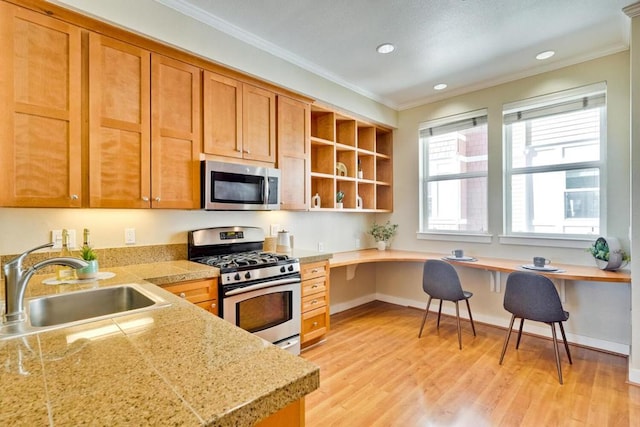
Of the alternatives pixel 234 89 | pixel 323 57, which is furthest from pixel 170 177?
pixel 323 57

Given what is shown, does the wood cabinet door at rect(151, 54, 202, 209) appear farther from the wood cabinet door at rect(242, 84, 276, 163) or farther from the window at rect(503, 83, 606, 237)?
the window at rect(503, 83, 606, 237)

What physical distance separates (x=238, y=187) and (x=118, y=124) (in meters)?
0.97

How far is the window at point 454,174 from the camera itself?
392 centimetres

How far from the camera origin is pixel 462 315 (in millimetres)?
3939

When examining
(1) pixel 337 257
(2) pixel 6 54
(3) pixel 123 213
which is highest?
(2) pixel 6 54

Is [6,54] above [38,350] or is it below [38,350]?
above

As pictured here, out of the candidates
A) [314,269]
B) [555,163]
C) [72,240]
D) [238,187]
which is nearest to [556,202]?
[555,163]

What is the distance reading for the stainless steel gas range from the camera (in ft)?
7.90

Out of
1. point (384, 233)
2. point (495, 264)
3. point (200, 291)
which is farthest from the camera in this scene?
point (384, 233)

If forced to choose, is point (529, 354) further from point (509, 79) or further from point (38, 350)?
point (38, 350)

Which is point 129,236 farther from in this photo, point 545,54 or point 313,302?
point 545,54

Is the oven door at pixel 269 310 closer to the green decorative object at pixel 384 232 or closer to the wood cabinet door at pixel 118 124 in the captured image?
the wood cabinet door at pixel 118 124

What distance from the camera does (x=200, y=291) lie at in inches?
89.4

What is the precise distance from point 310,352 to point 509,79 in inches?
142
